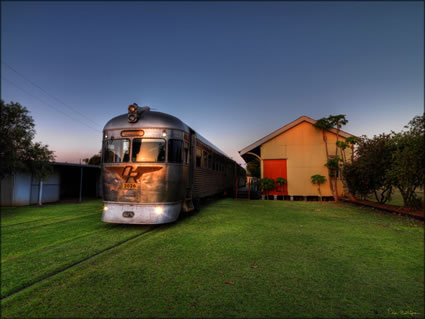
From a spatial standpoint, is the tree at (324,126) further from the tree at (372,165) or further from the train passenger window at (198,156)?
the train passenger window at (198,156)

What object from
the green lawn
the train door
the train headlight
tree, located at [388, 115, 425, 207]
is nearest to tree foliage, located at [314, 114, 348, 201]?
tree, located at [388, 115, 425, 207]

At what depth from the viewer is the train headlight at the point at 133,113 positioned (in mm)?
5875

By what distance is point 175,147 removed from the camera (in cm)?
597

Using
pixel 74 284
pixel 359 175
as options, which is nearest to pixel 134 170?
pixel 74 284

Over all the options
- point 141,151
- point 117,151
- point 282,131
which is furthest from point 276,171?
point 117,151

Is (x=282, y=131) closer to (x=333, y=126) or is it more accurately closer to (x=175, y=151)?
(x=333, y=126)

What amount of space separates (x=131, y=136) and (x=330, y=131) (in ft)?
42.1

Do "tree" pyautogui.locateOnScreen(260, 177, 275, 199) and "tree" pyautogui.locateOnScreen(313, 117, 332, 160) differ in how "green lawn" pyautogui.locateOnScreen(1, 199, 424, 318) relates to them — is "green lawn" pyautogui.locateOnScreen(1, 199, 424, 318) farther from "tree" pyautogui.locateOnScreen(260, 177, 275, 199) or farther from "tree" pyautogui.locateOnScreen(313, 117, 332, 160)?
"tree" pyautogui.locateOnScreen(313, 117, 332, 160)

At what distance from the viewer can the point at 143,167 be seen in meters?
5.58

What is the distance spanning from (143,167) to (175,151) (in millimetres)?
971

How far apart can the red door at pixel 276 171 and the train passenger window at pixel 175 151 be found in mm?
9719

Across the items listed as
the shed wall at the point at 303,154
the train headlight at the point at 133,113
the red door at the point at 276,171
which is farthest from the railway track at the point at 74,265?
the shed wall at the point at 303,154

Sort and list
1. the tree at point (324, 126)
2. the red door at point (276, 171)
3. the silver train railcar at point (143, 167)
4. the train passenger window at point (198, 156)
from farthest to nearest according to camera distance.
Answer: the red door at point (276, 171)
the tree at point (324, 126)
the train passenger window at point (198, 156)
the silver train railcar at point (143, 167)

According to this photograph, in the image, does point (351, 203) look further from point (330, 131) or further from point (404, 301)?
point (404, 301)
